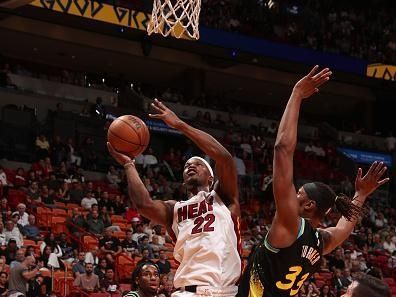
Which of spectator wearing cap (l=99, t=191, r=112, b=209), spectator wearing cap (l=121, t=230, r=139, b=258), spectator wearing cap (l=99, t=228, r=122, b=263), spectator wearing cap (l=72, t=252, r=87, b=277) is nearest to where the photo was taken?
spectator wearing cap (l=72, t=252, r=87, b=277)

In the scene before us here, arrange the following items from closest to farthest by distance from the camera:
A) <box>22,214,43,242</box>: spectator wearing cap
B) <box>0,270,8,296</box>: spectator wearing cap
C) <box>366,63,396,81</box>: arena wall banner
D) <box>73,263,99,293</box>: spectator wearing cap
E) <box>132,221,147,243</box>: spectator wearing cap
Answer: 1. <box>0,270,8,296</box>: spectator wearing cap
2. <box>73,263,99,293</box>: spectator wearing cap
3. <box>22,214,43,242</box>: spectator wearing cap
4. <box>132,221,147,243</box>: spectator wearing cap
5. <box>366,63,396,81</box>: arena wall banner

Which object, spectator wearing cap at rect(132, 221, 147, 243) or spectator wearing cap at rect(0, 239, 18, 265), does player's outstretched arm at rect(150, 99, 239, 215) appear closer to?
spectator wearing cap at rect(0, 239, 18, 265)

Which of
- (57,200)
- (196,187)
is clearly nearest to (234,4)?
(57,200)

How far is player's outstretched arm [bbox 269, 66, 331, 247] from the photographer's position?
341 cm

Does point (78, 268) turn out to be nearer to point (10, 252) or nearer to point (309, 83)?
point (10, 252)

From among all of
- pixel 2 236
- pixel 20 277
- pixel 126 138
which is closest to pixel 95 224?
pixel 2 236

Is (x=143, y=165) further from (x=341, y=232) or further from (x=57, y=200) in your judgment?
(x=341, y=232)

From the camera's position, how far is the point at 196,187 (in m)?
4.38

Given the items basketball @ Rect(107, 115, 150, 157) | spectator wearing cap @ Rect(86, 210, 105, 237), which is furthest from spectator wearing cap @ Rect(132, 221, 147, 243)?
basketball @ Rect(107, 115, 150, 157)

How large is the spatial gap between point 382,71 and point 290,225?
18.6 metres

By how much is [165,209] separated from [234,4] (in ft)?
57.3

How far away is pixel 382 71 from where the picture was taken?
837 inches

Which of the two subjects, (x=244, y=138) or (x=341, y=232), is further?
(x=244, y=138)

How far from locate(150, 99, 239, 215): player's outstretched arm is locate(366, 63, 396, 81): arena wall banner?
17606 millimetres
